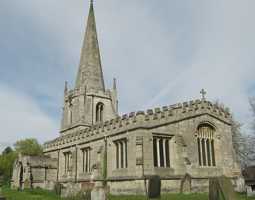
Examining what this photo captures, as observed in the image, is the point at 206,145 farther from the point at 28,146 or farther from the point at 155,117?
the point at 28,146

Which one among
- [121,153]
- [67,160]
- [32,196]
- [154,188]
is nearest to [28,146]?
[67,160]

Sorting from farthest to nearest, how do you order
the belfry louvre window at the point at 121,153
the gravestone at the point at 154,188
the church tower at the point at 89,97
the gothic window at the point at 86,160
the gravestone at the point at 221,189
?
1. the church tower at the point at 89,97
2. the gothic window at the point at 86,160
3. the belfry louvre window at the point at 121,153
4. the gravestone at the point at 154,188
5. the gravestone at the point at 221,189

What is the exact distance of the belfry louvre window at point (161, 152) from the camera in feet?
70.5

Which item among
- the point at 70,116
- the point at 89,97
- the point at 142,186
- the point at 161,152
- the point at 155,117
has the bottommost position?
the point at 142,186

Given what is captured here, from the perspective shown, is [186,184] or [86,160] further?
[86,160]

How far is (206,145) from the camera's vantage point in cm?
2420

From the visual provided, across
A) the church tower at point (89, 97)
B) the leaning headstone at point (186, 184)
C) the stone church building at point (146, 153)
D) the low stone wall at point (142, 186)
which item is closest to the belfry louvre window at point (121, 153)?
the stone church building at point (146, 153)

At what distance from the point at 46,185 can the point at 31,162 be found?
10.9 feet

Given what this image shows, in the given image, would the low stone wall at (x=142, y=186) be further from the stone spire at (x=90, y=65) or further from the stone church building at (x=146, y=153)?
the stone spire at (x=90, y=65)

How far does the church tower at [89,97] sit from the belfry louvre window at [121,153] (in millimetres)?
11742

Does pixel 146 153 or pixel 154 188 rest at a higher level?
pixel 146 153

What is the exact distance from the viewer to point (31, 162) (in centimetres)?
3058

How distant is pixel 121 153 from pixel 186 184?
17.8 feet

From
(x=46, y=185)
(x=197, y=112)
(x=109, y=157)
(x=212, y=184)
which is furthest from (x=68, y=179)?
(x=212, y=184)
